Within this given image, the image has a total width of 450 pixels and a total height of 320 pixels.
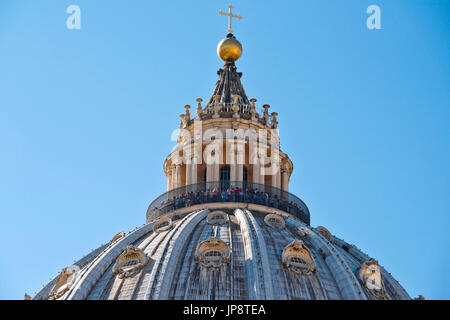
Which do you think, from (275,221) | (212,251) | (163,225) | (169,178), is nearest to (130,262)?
(212,251)

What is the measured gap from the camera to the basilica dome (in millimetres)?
57312

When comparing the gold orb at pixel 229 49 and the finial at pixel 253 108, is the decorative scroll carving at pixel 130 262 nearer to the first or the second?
the finial at pixel 253 108

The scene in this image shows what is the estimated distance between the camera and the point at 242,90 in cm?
7812

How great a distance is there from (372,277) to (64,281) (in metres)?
16.3

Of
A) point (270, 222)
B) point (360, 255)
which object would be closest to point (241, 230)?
point (270, 222)

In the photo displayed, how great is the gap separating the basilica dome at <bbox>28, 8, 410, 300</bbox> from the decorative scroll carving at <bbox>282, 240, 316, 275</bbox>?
0.05 m

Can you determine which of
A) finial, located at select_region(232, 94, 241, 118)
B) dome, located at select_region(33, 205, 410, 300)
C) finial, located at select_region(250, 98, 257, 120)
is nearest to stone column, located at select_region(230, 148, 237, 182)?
finial, located at select_region(232, 94, 241, 118)

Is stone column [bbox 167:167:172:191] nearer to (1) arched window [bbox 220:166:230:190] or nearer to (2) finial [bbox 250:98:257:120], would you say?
(1) arched window [bbox 220:166:230:190]

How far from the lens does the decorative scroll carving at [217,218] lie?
6347 centimetres

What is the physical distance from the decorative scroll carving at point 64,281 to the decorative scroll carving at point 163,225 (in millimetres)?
4897

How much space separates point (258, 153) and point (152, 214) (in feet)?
26.2

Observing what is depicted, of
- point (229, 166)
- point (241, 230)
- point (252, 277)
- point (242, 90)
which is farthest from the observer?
point (242, 90)
